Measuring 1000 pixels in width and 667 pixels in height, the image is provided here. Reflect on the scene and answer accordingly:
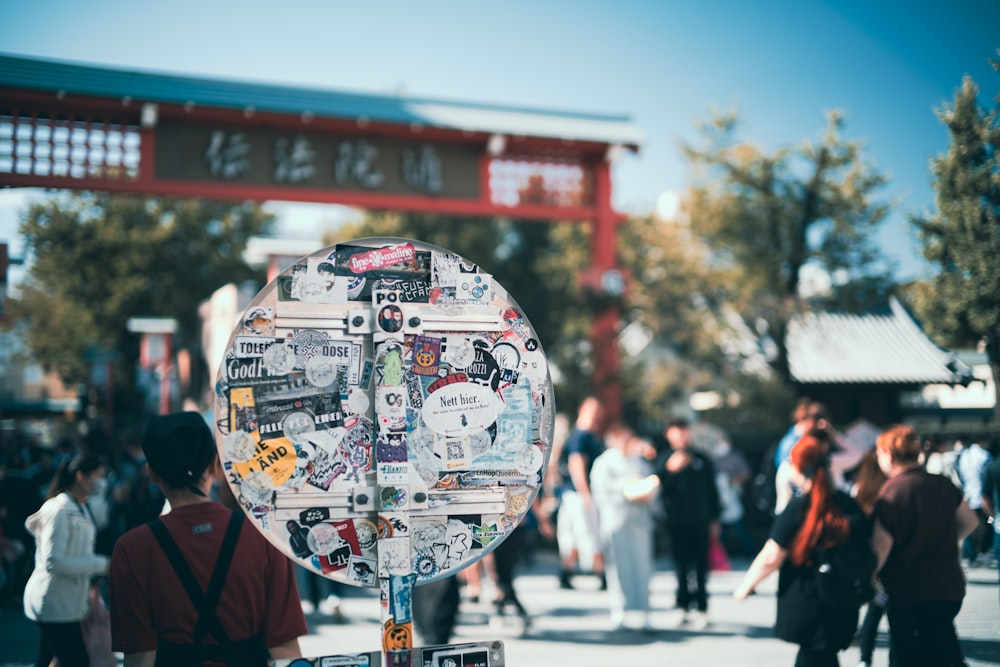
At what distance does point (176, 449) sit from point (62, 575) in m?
2.22

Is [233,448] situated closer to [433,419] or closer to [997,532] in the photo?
[433,419]

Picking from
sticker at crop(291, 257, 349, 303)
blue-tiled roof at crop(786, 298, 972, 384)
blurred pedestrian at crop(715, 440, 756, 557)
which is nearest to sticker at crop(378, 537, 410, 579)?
sticker at crop(291, 257, 349, 303)

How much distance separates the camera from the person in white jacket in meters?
4.30

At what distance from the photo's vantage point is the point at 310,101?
12070mm

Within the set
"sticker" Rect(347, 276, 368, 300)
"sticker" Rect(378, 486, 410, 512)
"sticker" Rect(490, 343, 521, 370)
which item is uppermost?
"sticker" Rect(347, 276, 368, 300)

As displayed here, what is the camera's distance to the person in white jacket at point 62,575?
4.30 m

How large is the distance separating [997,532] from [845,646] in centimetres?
259

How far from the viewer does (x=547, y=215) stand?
13.2m

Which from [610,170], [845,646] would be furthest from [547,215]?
[845,646]

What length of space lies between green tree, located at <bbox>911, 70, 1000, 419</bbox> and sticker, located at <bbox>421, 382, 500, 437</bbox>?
17.7 feet

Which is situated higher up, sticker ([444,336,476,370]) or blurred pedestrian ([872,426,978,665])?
sticker ([444,336,476,370])

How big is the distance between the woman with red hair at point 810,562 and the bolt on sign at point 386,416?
1.97 metres

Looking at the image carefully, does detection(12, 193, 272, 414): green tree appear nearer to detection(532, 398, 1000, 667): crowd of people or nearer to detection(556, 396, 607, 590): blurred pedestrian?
detection(556, 396, 607, 590): blurred pedestrian

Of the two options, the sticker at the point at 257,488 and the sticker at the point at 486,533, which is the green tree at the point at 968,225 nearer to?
the sticker at the point at 486,533
